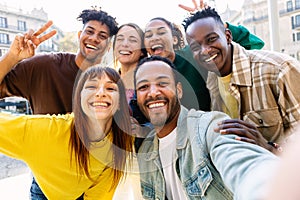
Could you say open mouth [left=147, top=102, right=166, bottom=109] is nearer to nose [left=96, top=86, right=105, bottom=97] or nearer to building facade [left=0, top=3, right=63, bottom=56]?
nose [left=96, top=86, right=105, bottom=97]

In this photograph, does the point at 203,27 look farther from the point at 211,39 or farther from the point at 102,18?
the point at 102,18

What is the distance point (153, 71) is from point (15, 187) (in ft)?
4.52

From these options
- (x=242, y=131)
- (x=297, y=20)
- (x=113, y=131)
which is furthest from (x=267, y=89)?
(x=297, y=20)

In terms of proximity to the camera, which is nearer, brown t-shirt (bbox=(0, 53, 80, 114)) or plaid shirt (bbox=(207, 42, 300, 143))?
plaid shirt (bbox=(207, 42, 300, 143))

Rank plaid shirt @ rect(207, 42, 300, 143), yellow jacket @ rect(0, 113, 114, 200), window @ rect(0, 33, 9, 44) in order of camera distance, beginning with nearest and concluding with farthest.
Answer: plaid shirt @ rect(207, 42, 300, 143), yellow jacket @ rect(0, 113, 114, 200), window @ rect(0, 33, 9, 44)

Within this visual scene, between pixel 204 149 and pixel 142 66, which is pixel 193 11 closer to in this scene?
pixel 142 66

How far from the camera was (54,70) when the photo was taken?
1326 millimetres

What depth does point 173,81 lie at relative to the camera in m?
1.11

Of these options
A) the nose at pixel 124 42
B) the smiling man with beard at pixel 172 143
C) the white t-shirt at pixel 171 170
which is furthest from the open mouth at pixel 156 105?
the nose at pixel 124 42

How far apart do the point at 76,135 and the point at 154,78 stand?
415 mm

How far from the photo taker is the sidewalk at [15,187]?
180 centimetres

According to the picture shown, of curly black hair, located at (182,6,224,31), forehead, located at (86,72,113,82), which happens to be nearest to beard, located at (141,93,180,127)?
forehead, located at (86,72,113,82)

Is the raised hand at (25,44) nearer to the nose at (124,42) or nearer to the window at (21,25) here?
the window at (21,25)

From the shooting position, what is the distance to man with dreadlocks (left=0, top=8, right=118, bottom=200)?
51.3 inches
